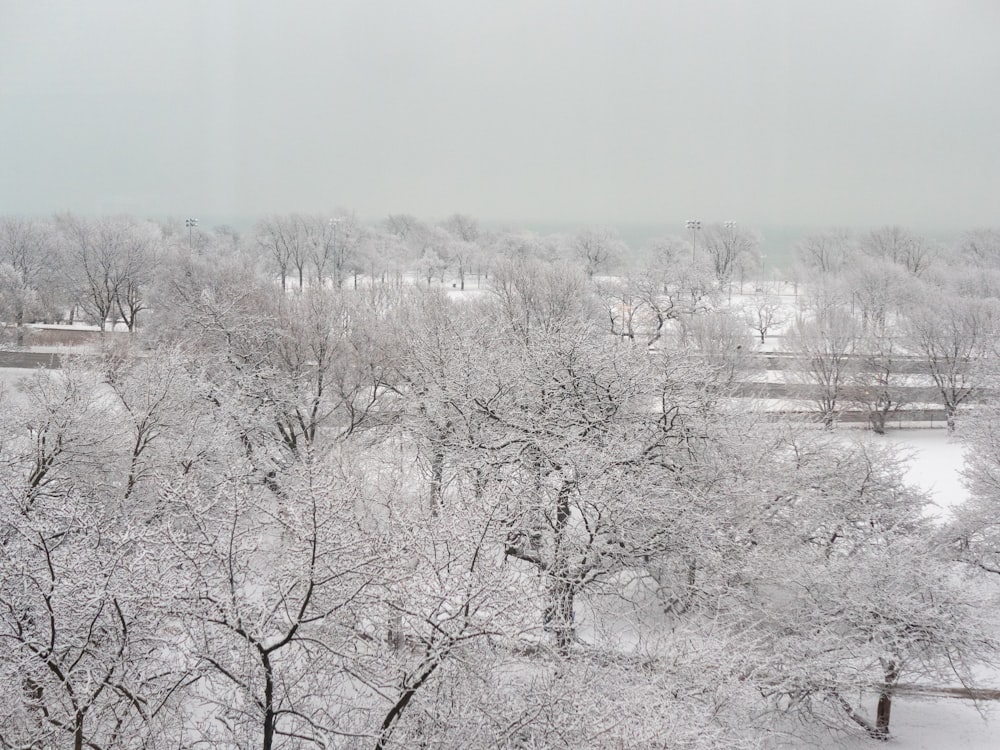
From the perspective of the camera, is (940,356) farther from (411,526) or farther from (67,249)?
(67,249)

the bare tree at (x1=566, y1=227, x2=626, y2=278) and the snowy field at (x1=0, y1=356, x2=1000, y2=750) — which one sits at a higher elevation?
the bare tree at (x1=566, y1=227, x2=626, y2=278)

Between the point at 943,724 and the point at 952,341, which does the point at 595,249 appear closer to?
the point at 952,341

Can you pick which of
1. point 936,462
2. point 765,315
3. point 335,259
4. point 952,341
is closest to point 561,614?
point 936,462

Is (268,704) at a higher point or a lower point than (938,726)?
higher

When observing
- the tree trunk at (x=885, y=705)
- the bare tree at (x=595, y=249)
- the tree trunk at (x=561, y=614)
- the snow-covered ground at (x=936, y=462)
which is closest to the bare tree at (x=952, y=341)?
the snow-covered ground at (x=936, y=462)

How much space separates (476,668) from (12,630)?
481 cm

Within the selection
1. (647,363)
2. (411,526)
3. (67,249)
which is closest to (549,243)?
(67,249)

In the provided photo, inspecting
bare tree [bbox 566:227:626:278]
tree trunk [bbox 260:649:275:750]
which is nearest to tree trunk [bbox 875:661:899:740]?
tree trunk [bbox 260:649:275:750]

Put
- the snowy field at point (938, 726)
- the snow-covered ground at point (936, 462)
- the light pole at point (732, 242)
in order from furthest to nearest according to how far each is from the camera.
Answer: the light pole at point (732, 242), the snow-covered ground at point (936, 462), the snowy field at point (938, 726)

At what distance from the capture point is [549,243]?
85938mm

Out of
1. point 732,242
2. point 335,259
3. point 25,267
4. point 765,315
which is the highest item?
point 732,242

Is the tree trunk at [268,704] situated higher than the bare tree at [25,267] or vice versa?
the bare tree at [25,267]

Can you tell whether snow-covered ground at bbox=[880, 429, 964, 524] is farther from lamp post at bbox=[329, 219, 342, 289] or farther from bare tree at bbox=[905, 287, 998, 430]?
lamp post at bbox=[329, 219, 342, 289]

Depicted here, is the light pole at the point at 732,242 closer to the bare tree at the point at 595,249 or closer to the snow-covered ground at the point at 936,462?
the bare tree at the point at 595,249
